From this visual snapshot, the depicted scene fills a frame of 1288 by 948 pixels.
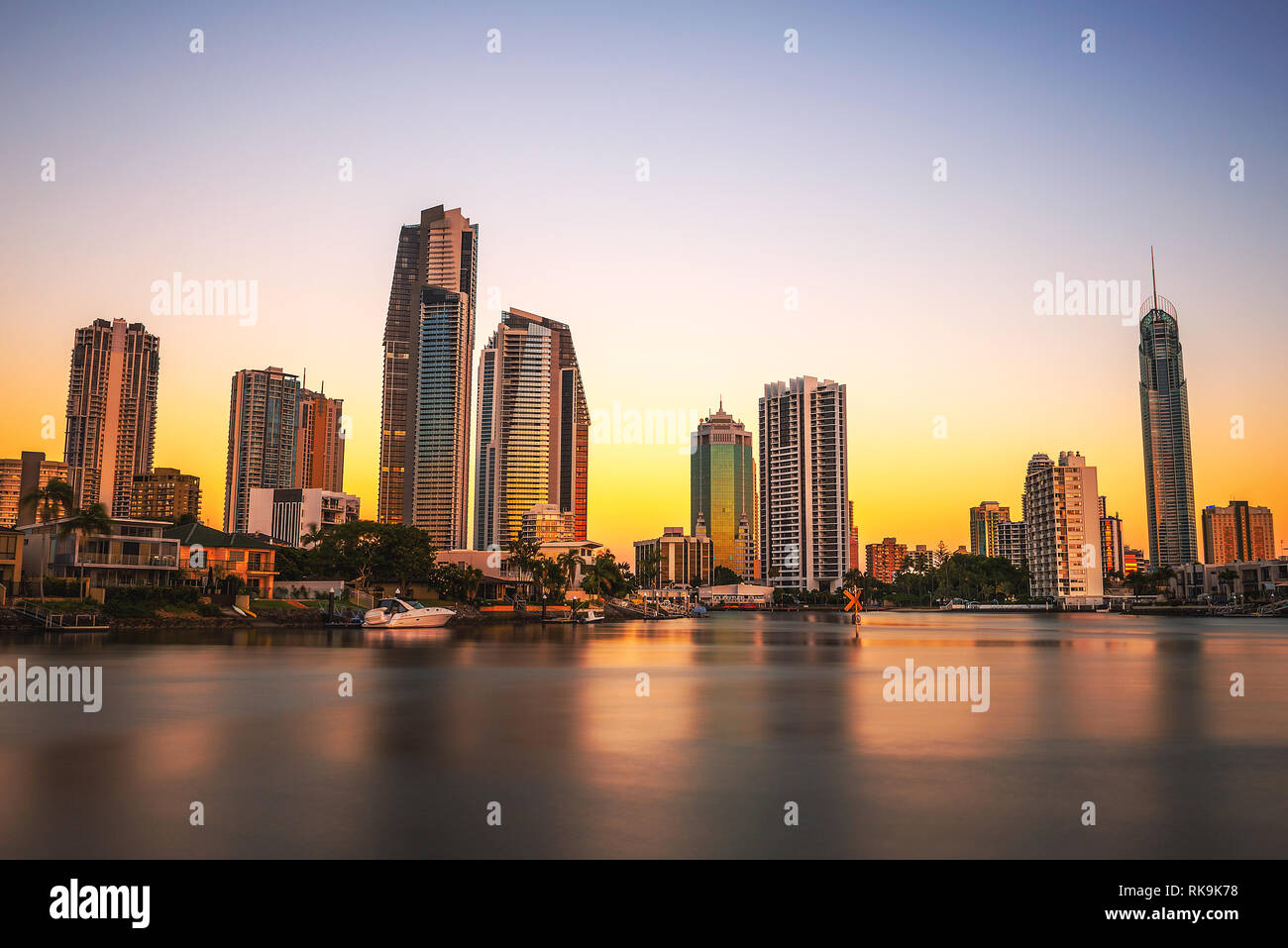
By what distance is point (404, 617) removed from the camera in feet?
284

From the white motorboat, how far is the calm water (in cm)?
5251

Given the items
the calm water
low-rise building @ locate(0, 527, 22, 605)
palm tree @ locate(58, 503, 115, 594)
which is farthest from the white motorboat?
the calm water

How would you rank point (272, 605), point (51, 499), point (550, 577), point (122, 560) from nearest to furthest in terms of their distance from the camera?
point (51, 499), point (122, 560), point (272, 605), point (550, 577)

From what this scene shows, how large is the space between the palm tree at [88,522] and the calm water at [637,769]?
49616mm

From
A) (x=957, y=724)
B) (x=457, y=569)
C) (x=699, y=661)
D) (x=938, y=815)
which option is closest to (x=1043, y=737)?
(x=957, y=724)

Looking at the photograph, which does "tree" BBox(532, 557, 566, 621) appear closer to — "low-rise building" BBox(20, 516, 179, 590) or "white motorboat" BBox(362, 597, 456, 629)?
"white motorboat" BBox(362, 597, 456, 629)

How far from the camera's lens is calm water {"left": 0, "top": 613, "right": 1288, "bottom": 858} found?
11484 millimetres

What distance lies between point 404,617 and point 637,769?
74233mm

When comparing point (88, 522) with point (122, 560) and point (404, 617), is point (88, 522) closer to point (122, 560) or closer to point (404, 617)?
point (122, 560)

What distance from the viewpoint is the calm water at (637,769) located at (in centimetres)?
1148

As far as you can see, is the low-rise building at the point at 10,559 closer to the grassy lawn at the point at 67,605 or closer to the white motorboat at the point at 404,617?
the grassy lawn at the point at 67,605

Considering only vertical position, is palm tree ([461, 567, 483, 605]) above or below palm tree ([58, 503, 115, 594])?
below

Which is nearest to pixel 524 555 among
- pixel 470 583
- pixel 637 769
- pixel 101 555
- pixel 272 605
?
pixel 470 583
